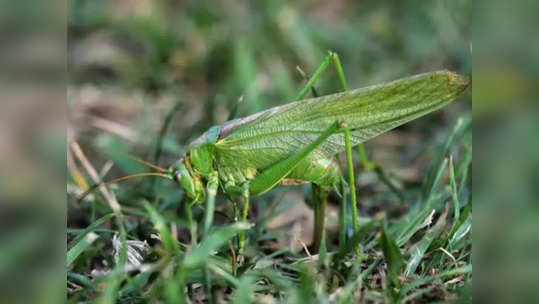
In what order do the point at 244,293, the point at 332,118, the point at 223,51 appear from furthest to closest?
the point at 223,51 → the point at 332,118 → the point at 244,293

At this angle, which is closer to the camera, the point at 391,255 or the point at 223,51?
the point at 391,255

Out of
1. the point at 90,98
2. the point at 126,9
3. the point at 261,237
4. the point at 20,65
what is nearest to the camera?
the point at 20,65

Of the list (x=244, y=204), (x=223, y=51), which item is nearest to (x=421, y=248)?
(x=244, y=204)

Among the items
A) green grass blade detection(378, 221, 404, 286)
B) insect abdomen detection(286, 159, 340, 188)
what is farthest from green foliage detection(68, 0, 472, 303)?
insect abdomen detection(286, 159, 340, 188)

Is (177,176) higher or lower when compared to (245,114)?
higher

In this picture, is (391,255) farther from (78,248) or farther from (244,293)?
(78,248)

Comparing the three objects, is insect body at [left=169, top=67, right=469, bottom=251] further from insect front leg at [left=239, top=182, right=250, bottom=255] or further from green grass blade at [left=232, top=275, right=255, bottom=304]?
green grass blade at [left=232, top=275, right=255, bottom=304]

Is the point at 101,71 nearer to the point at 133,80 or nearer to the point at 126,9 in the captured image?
the point at 133,80

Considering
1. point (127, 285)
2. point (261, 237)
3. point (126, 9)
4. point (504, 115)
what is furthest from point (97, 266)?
point (126, 9)
